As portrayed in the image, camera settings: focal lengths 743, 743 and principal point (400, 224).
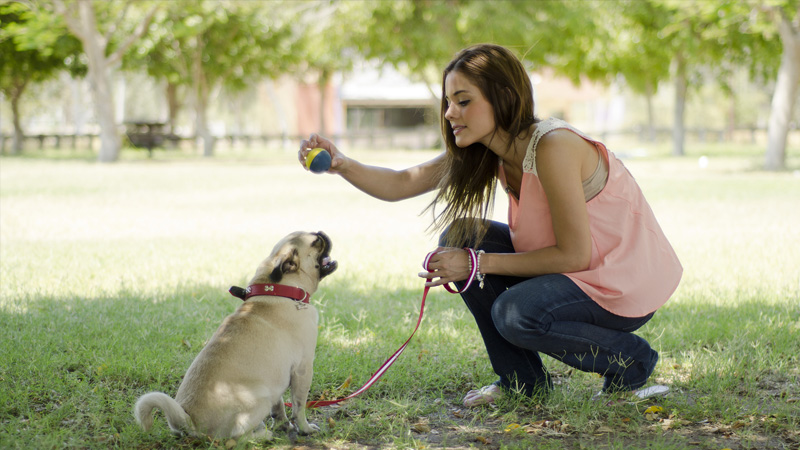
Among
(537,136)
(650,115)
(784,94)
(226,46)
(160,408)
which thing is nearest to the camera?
(160,408)

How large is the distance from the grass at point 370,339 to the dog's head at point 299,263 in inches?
27.8

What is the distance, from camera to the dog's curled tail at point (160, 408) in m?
2.91

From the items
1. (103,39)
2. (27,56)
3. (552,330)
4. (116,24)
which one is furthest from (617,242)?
(27,56)

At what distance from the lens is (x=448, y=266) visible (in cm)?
344

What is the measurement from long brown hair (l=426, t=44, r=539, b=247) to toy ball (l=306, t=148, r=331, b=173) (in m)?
0.58

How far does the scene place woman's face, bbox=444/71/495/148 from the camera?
3.41 metres

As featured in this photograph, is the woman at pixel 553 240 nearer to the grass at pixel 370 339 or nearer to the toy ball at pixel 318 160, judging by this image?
the grass at pixel 370 339

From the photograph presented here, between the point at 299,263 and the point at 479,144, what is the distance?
1.06m

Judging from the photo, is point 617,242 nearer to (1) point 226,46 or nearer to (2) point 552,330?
(2) point 552,330

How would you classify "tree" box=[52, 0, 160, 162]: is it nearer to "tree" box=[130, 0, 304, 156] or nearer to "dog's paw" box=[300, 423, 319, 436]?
"tree" box=[130, 0, 304, 156]

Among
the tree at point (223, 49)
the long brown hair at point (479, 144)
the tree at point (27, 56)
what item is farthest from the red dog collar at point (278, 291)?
the tree at point (223, 49)

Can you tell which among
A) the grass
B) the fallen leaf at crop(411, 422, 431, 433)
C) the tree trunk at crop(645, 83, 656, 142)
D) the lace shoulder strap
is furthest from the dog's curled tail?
the tree trunk at crop(645, 83, 656, 142)

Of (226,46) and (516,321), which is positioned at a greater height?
(226,46)

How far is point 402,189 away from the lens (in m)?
4.07
